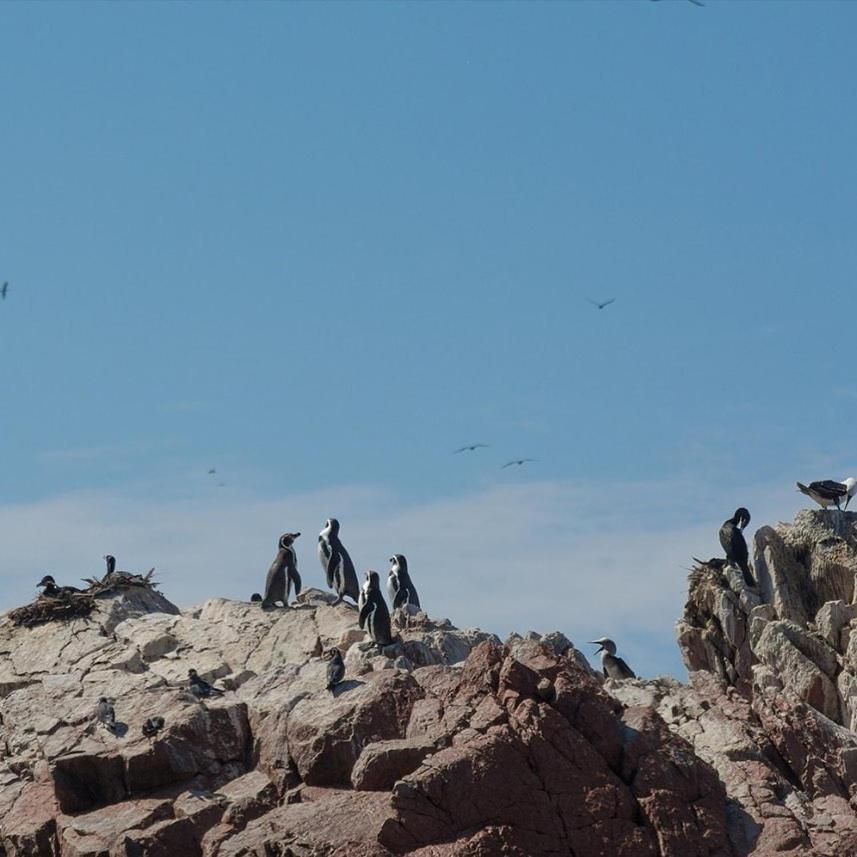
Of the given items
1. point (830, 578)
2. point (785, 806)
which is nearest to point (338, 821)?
point (785, 806)

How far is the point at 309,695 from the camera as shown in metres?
38.2

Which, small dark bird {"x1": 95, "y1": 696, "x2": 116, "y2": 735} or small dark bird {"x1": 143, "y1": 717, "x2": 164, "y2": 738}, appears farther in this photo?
small dark bird {"x1": 95, "y1": 696, "x2": 116, "y2": 735}

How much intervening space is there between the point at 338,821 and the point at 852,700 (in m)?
15.2

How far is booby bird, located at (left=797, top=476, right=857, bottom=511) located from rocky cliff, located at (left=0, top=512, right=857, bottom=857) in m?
10.8

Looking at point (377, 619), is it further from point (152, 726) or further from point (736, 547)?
point (736, 547)

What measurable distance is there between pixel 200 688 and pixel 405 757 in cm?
689

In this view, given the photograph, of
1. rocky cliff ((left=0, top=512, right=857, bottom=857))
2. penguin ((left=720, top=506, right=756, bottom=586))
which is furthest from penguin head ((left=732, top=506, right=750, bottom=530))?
rocky cliff ((left=0, top=512, right=857, bottom=857))

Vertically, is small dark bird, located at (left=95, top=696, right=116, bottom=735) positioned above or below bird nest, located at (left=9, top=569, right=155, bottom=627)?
below

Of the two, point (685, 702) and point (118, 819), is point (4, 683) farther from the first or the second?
point (685, 702)

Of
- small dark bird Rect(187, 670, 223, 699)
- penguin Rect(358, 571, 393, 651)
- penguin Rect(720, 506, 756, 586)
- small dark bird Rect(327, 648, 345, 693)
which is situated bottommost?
small dark bird Rect(327, 648, 345, 693)

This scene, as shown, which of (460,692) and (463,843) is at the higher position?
(460,692)

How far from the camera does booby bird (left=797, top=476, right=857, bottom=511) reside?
51.4m

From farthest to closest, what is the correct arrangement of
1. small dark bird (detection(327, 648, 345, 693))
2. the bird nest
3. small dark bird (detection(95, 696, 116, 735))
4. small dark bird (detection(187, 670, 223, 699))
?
the bird nest, small dark bird (detection(187, 670, 223, 699)), small dark bird (detection(95, 696, 116, 735)), small dark bird (detection(327, 648, 345, 693))

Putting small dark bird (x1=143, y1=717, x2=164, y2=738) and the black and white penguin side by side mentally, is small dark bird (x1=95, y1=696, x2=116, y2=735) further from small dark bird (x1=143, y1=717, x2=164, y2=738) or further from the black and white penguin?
the black and white penguin
